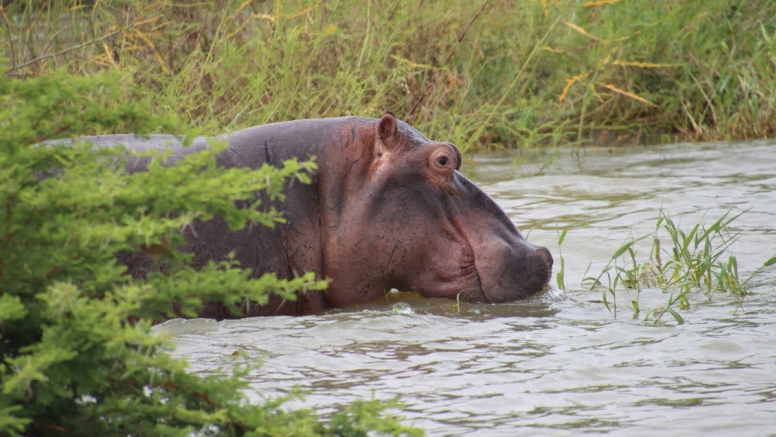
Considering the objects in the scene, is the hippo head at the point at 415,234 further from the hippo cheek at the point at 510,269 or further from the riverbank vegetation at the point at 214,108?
the riverbank vegetation at the point at 214,108

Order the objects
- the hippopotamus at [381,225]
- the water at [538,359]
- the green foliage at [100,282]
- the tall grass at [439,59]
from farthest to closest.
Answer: the tall grass at [439,59]
the hippopotamus at [381,225]
the water at [538,359]
the green foliage at [100,282]

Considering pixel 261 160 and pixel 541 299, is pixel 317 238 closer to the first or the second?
pixel 261 160

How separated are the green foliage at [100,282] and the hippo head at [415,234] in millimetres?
2192

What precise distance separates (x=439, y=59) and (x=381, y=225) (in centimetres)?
434

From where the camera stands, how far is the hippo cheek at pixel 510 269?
14.4 feet

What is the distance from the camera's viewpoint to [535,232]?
20.0 feet

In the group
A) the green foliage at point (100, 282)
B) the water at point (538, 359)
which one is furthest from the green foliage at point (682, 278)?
the green foliage at point (100, 282)

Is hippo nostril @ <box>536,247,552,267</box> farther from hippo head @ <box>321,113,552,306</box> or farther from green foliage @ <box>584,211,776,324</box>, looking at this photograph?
green foliage @ <box>584,211,776,324</box>

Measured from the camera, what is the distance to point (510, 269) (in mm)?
4402

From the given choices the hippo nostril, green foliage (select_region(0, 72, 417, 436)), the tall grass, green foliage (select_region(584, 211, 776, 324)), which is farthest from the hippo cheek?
Result: green foliage (select_region(0, 72, 417, 436))

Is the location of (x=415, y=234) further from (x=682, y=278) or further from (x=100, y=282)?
(x=100, y=282)

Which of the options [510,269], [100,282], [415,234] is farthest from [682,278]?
[100,282]

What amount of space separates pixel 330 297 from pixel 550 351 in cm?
105

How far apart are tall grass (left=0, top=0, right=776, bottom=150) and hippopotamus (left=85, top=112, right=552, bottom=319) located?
1.15 meters
